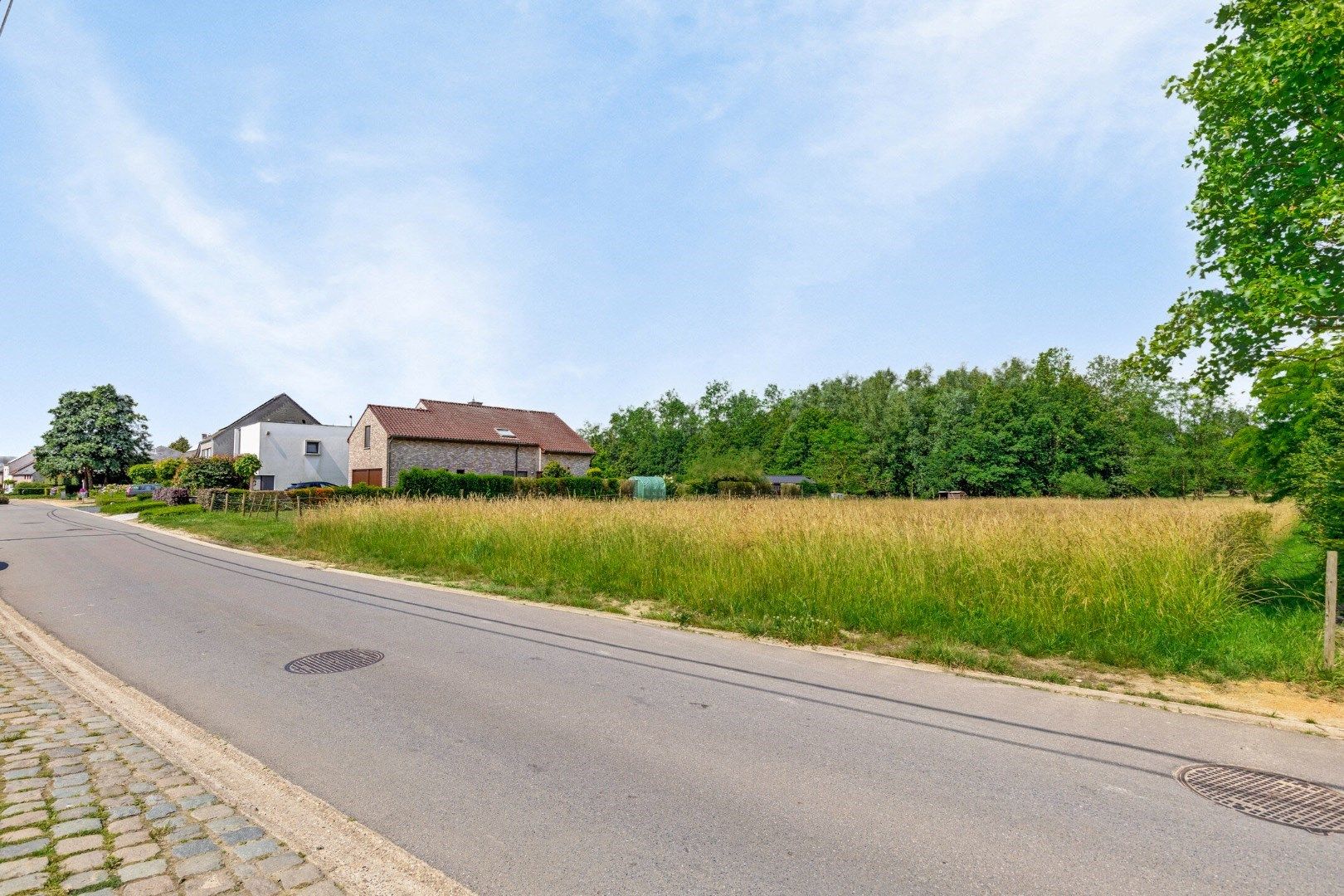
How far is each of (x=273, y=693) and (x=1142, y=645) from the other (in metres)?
8.19

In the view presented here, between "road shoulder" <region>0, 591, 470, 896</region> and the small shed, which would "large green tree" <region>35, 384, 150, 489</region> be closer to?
the small shed

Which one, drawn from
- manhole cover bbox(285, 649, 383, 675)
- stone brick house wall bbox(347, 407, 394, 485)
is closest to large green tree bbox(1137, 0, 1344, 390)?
manhole cover bbox(285, 649, 383, 675)

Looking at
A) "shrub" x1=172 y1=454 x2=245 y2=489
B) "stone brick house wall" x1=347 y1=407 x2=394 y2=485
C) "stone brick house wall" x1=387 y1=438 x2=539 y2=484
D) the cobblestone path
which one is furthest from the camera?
"stone brick house wall" x1=387 y1=438 x2=539 y2=484

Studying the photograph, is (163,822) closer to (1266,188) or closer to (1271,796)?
(1271,796)

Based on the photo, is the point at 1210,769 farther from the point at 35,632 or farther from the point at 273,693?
the point at 35,632

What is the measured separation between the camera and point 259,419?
220 ft

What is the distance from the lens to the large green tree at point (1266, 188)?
403 inches

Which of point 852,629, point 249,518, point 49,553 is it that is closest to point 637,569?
point 852,629

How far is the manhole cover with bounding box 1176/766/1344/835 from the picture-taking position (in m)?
3.72

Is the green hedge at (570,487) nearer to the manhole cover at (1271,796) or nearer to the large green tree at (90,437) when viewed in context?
the manhole cover at (1271,796)

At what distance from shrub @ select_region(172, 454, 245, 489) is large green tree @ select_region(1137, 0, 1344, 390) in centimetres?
4770

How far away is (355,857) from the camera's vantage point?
328 cm

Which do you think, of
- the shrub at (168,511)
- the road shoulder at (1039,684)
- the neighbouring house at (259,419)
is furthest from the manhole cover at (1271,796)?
the neighbouring house at (259,419)

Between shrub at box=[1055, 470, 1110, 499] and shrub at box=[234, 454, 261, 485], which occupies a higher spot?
shrub at box=[234, 454, 261, 485]
